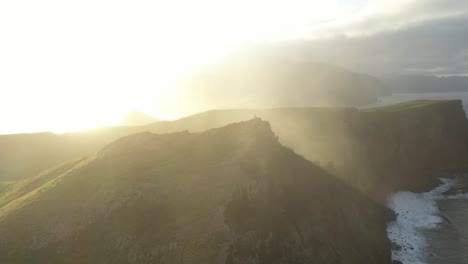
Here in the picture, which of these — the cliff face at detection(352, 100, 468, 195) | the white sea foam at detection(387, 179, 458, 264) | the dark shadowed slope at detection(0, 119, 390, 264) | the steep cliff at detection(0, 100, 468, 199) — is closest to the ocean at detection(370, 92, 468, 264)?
the white sea foam at detection(387, 179, 458, 264)

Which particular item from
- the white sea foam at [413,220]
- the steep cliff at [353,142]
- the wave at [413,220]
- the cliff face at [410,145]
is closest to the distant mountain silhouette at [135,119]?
the steep cliff at [353,142]

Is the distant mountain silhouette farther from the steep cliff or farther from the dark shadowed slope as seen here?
the dark shadowed slope

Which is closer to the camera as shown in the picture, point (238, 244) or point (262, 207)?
point (238, 244)

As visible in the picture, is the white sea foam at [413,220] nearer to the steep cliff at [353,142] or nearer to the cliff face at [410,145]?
the steep cliff at [353,142]

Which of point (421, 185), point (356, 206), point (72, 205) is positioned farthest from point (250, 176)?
point (421, 185)

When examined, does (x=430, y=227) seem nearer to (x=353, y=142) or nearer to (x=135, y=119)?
(x=353, y=142)

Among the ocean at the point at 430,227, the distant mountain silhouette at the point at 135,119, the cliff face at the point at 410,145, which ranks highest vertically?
the distant mountain silhouette at the point at 135,119

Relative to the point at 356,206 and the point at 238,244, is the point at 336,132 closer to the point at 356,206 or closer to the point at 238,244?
the point at 356,206
